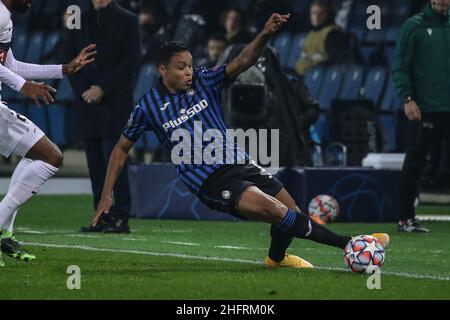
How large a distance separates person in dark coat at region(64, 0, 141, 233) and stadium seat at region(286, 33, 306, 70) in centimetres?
890

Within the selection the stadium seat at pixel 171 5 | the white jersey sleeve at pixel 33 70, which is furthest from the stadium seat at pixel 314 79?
the white jersey sleeve at pixel 33 70

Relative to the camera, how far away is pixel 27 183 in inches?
349

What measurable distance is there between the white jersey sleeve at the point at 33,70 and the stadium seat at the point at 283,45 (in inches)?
466

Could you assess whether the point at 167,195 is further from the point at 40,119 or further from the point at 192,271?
the point at 40,119

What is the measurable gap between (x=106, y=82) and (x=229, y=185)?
3.53m

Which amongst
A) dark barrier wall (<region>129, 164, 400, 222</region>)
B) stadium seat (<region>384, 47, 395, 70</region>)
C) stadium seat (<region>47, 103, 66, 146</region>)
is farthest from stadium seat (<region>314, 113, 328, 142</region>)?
stadium seat (<region>47, 103, 66, 146</region>)

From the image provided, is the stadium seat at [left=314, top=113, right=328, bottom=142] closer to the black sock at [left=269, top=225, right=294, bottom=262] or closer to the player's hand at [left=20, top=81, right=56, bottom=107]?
the black sock at [left=269, top=225, right=294, bottom=262]

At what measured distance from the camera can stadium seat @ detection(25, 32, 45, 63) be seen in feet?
76.4

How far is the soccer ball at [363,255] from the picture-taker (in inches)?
321

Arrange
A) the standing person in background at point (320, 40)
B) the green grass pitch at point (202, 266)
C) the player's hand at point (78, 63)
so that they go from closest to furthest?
the green grass pitch at point (202, 266) → the player's hand at point (78, 63) → the standing person in background at point (320, 40)

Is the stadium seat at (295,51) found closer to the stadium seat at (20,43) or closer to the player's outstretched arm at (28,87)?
the stadium seat at (20,43)

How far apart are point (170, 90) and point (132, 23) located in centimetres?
322
